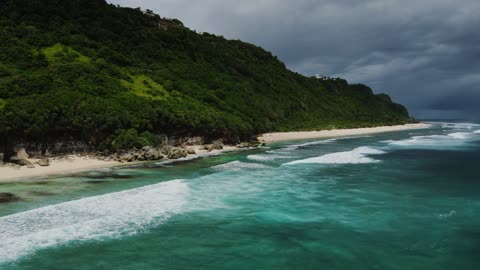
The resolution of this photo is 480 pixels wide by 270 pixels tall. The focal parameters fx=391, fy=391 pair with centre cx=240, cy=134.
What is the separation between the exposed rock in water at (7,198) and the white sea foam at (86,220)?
3819 mm

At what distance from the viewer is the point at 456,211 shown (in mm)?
23953

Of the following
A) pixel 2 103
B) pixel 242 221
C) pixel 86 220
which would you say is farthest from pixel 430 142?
pixel 86 220

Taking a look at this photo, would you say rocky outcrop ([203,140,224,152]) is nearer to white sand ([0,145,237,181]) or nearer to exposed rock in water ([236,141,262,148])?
exposed rock in water ([236,141,262,148])

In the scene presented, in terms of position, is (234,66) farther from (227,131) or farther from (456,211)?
(456,211)

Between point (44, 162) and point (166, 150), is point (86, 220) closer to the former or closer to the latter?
point (44, 162)

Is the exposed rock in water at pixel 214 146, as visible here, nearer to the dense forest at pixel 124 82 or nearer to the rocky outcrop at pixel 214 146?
the rocky outcrop at pixel 214 146

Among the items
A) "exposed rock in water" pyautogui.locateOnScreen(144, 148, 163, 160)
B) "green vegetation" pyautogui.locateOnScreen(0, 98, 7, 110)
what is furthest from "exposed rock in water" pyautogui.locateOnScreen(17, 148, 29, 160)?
"exposed rock in water" pyautogui.locateOnScreen(144, 148, 163, 160)

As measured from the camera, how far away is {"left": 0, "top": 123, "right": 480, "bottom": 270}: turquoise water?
16.5 metres

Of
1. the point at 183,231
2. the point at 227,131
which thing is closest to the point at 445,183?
the point at 183,231

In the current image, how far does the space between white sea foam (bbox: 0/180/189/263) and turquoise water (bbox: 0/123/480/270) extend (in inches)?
2.3

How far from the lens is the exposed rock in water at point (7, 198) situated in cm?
2590

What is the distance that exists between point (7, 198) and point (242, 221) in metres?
16.5

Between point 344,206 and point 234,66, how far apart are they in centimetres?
9422

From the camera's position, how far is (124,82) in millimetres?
63844
